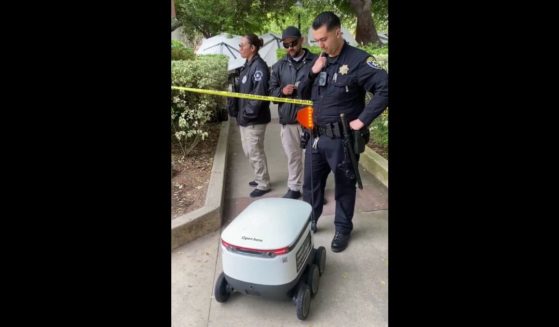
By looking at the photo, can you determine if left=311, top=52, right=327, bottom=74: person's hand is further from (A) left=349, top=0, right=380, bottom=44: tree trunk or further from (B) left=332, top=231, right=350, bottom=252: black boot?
(A) left=349, top=0, right=380, bottom=44: tree trunk

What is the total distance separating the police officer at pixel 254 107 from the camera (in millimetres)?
4324

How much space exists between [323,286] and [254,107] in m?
2.32

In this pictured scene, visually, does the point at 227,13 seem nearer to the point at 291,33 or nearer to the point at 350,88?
the point at 291,33

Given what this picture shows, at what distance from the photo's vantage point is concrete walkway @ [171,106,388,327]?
8.43ft

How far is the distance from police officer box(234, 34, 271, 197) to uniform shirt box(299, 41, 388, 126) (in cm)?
115

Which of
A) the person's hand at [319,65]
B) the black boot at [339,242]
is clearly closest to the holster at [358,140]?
the person's hand at [319,65]

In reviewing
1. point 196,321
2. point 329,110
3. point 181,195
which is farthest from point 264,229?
point 181,195

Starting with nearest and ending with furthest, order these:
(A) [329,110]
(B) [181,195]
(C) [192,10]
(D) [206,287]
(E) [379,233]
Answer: (D) [206,287]
(A) [329,110]
(E) [379,233]
(B) [181,195]
(C) [192,10]

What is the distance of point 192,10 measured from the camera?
15398 mm

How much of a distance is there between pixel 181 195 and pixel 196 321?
1993 mm

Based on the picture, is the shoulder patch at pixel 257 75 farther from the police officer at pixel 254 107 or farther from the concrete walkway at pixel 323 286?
the concrete walkway at pixel 323 286

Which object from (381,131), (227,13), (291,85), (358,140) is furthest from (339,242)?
(227,13)

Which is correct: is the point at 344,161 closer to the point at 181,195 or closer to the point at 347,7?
the point at 181,195

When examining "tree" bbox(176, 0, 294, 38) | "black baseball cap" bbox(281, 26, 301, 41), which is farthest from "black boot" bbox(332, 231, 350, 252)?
"tree" bbox(176, 0, 294, 38)
